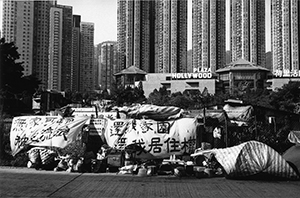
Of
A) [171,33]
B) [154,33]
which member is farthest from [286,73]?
[154,33]

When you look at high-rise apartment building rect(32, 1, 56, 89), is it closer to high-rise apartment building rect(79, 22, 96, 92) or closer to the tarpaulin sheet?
high-rise apartment building rect(79, 22, 96, 92)

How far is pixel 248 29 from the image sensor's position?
69.0 meters

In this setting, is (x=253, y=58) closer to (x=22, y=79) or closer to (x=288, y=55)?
(x=288, y=55)

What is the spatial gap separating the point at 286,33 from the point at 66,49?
143ft

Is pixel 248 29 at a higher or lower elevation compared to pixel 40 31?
higher

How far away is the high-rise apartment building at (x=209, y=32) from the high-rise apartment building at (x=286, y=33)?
10290 mm

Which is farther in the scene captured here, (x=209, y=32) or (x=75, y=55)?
(x=209, y=32)

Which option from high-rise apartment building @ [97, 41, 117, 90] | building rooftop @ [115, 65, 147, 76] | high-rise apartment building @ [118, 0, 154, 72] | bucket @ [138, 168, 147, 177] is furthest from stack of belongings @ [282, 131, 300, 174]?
high-rise apartment building @ [97, 41, 117, 90]

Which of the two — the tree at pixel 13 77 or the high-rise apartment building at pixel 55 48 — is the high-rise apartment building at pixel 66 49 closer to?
the high-rise apartment building at pixel 55 48

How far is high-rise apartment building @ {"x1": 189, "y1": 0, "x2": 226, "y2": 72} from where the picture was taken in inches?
2697

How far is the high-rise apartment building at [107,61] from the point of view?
84.1 meters

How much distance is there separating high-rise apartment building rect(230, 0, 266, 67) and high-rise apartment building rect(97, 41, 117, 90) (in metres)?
29.0

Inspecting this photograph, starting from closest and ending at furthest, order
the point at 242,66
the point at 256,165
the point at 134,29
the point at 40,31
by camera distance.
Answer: the point at 256,165 < the point at 40,31 < the point at 242,66 < the point at 134,29

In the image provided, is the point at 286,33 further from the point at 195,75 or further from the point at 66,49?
the point at 66,49
